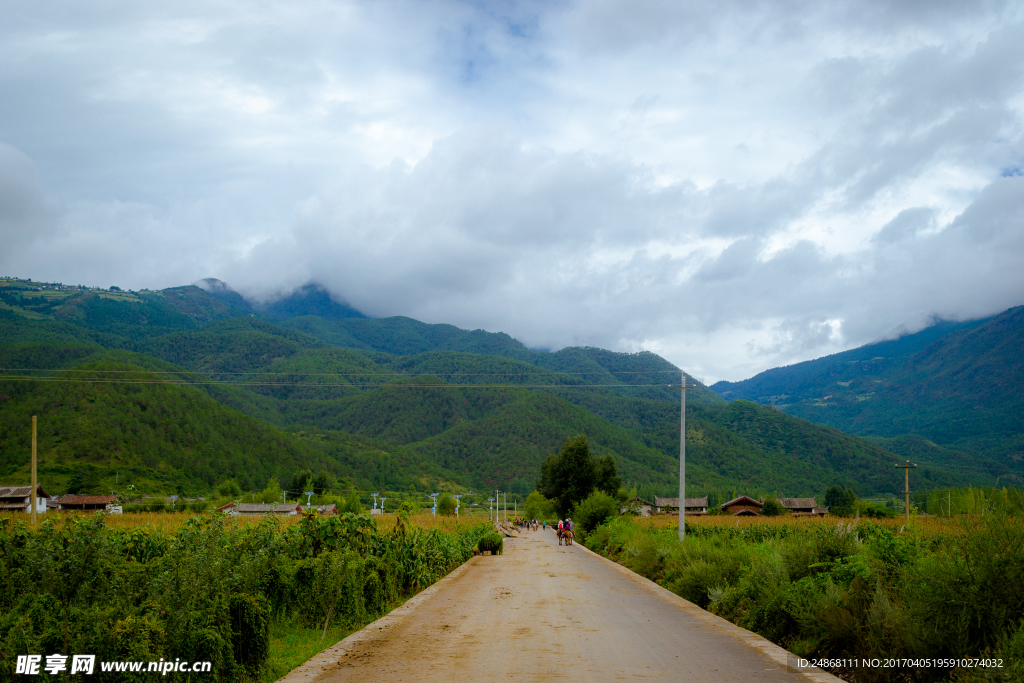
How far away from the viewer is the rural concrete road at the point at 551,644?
6.61m

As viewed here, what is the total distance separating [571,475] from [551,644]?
58.3m

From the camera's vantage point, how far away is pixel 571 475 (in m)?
65.4

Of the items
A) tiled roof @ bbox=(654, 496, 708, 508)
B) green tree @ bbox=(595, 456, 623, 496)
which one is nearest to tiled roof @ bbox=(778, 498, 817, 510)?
tiled roof @ bbox=(654, 496, 708, 508)

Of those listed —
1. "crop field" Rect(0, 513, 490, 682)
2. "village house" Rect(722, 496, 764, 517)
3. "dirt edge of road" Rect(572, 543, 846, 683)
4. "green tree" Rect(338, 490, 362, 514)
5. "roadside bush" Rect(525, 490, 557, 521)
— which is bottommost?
"roadside bush" Rect(525, 490, 557, 521)

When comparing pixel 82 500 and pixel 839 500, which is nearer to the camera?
pixel 82 500

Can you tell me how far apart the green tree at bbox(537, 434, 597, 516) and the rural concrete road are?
51356mm

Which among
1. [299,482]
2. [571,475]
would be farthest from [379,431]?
[571,475]

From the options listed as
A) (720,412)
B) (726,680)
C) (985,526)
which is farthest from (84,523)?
(720,412)

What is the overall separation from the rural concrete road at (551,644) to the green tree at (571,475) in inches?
2022

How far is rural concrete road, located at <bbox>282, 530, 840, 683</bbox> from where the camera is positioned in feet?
21.7

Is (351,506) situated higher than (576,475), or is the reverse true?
(576,475)

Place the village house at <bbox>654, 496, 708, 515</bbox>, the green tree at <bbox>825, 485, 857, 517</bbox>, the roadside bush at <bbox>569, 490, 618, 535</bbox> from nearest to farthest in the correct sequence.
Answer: the roadside bush at <bbox>569, 490, 618, 535</bbox> < the green tree at <bbox>825, 485, 857, 517</bbox> < the village house at <bbox>654, 496, 708, 515</bbox>

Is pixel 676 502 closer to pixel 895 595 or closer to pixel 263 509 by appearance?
pixel 263 509

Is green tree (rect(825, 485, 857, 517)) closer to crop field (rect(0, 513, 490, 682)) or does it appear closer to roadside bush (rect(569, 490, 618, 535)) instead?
Result: roadside bush (rect(569, 490, 618, 535))
